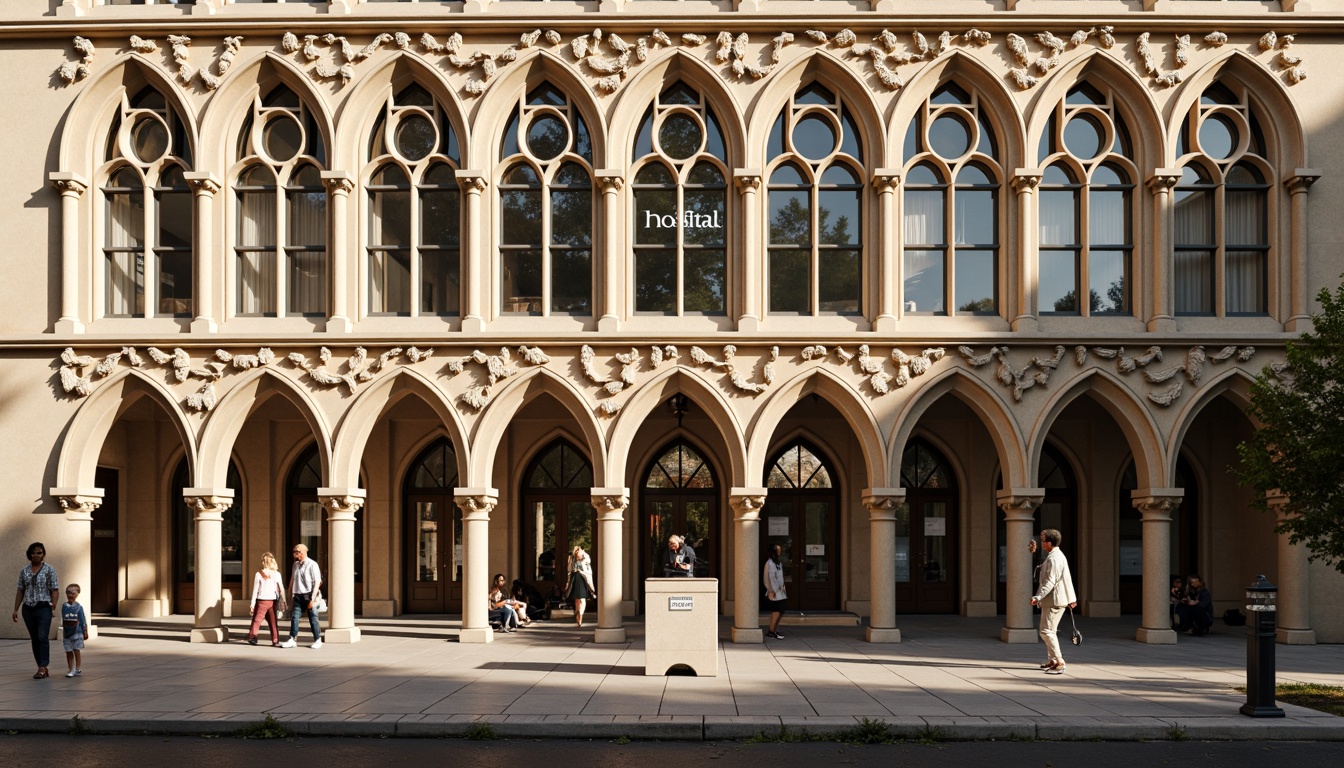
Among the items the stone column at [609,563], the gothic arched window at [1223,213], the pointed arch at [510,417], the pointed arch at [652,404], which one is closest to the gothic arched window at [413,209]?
the pointed arch at [510,417]

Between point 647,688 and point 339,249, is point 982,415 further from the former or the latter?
point 339,249

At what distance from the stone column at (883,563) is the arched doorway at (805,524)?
4126mm

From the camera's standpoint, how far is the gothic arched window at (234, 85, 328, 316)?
18438mm

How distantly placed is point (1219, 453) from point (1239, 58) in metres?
7.90

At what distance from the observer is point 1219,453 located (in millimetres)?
21516

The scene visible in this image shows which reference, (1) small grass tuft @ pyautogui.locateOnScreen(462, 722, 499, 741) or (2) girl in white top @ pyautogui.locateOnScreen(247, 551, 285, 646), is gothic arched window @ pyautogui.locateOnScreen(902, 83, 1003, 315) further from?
(2) girl in white top @ pyautogui.locateOnScreen(247, 551, 285, 646)

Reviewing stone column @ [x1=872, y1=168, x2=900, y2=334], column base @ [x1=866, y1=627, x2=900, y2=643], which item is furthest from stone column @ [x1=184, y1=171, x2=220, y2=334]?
column base @ [x1=866, y1=627, x2=900, y2=643]

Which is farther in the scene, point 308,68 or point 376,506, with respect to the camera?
point 376,506

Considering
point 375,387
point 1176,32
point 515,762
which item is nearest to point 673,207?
point 375,387

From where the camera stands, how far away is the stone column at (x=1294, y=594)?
17.5m

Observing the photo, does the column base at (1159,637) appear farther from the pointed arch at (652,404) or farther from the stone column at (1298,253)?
the pointed arch at (652,404)

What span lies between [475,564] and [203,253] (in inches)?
277

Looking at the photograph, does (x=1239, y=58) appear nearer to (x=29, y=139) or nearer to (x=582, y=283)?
(x=582, y=283)

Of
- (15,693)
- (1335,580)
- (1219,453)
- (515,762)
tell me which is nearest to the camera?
(515,762)
